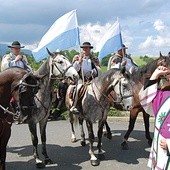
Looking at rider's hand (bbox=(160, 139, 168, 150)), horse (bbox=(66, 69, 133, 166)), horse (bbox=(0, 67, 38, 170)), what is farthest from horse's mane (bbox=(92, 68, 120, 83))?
rider's hand (bbox=(160, 139, 168, 150))

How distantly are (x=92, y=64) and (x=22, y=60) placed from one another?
1.64 metres

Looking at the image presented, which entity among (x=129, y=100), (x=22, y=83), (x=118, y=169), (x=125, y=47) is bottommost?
(x=118, y=169)

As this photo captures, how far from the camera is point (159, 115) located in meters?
2.81

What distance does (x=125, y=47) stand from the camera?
8250 millimetres

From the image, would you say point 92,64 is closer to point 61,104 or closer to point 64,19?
point 64,19

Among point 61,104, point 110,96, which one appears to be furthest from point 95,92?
point 61,104

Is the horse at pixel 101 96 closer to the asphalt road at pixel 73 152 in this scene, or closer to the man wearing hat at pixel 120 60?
the asphalt road at pixel 73 152

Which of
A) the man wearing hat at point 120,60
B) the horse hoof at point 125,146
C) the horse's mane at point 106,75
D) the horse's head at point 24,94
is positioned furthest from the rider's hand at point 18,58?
the horse hoof at point 125,146

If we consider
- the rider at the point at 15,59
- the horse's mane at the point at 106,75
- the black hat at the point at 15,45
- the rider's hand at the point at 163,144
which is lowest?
the rider's hand at the point at 163,144

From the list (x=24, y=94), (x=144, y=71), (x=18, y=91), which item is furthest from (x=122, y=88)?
(x=18, y=91)

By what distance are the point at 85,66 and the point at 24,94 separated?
2.91 m

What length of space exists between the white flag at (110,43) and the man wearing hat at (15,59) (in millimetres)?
2279

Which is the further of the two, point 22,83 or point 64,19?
point 64,19

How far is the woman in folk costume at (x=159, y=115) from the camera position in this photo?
2.74 metres
